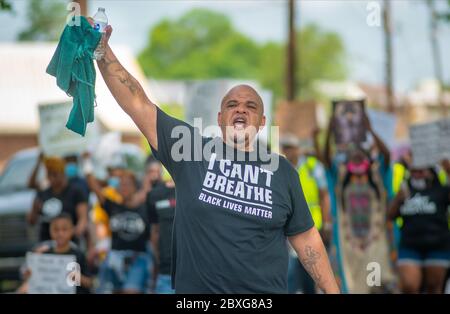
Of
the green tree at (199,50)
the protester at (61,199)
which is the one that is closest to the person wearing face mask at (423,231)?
the protester at (61,199)

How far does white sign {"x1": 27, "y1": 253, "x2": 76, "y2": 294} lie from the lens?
9867mm

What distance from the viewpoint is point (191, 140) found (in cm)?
537

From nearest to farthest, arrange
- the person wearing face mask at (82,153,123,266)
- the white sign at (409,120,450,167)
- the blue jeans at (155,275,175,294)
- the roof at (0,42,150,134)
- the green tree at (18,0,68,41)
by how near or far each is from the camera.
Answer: the blue jeans at (155,275,175,294), the white sign at (409,120,450,167), the person wearing face mask at (82,153,123,266), the roof at (0,42,150,134), the green tree at (18,0,68,41)

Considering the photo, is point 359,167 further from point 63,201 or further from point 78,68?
point 78,68

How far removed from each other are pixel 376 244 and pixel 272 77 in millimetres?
91695

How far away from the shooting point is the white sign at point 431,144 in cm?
1192

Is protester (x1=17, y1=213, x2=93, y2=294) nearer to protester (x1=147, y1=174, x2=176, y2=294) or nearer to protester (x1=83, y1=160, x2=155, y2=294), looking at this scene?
protester (x1=147, y1=174, x2=176, y2=294)

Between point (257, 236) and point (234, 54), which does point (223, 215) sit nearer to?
point (257, 236)

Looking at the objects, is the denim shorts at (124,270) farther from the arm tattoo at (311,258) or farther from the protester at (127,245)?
the arm tattoo at (311,258)

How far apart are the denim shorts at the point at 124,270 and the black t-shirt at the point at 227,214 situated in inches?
246

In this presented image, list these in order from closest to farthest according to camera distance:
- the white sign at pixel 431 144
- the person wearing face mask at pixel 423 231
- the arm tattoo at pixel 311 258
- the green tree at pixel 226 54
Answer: the arm tattoo at pixel 311 258, the person wearing face mask at pixel 423 231, the white sign at pixel 431 144, the green tree at pixel 226 54

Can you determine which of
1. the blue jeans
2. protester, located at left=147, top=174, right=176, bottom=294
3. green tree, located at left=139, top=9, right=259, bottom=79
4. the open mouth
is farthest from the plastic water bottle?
green tree, located at left=139, top=9, right=259, bottom=79

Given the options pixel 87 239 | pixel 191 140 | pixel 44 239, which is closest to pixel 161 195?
pixel 44 239

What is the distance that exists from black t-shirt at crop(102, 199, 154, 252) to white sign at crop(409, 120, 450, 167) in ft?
10.4
